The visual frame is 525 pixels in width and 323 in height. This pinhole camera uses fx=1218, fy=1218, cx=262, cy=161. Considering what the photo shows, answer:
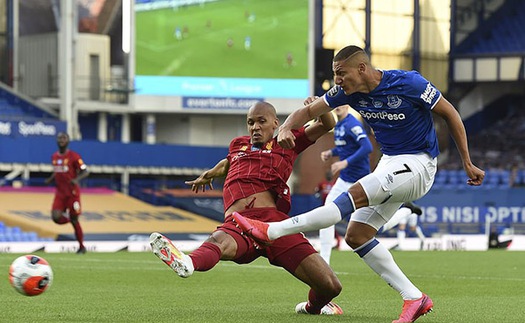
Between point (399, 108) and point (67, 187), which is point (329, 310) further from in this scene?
point (67, 187)

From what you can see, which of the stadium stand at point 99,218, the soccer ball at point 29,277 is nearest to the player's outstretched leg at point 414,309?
the soccer ball at point 29,277

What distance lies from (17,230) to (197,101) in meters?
12.1

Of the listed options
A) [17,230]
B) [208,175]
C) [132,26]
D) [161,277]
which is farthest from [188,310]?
[132,26]

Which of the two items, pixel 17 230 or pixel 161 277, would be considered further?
pixel 17 230

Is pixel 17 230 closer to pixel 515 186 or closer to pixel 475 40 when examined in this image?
pixel 515 186

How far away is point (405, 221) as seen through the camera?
2969 cm

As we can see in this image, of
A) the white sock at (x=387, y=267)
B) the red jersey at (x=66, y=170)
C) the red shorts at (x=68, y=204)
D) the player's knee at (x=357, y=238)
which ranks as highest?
the player's knee at (x=357, y=238)

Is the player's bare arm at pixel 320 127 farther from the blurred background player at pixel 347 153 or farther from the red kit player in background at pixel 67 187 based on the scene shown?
the red kit player in background at pixel 67 187

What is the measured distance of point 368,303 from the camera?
36.9 feet

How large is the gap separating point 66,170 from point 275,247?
13810 mm

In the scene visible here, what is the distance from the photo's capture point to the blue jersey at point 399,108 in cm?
892

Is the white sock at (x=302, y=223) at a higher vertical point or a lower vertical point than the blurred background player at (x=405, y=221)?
higher

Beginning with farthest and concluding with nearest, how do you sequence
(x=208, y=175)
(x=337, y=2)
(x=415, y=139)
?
1. (x=337, y=2)
2. (x=208, y=175)
3. (x=415, y=139)

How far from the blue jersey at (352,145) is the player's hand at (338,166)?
50cm
